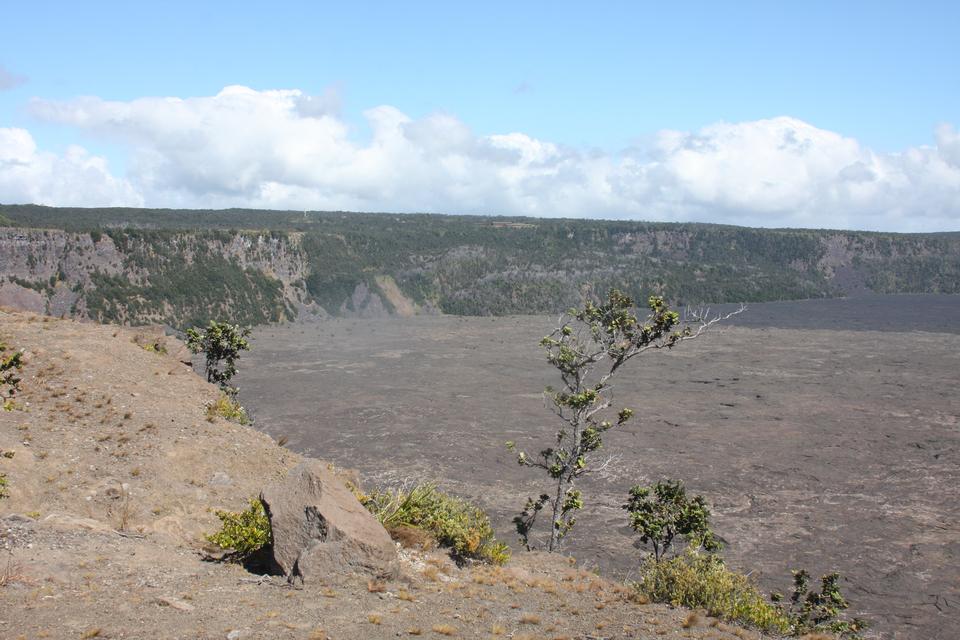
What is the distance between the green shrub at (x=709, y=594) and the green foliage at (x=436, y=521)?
9.70 feet

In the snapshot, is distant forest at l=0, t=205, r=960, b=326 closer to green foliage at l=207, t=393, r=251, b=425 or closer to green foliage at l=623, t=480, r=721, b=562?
green foliage at l=207, t=393, r=251, b=425

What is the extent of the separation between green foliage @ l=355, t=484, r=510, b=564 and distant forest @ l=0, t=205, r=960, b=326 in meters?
69.6

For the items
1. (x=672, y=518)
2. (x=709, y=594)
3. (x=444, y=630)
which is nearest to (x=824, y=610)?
(x=672, y=518)

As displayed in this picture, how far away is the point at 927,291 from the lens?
524 feet

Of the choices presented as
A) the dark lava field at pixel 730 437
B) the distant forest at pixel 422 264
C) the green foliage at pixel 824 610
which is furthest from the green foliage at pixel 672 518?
the distant forest at pixel 422 264

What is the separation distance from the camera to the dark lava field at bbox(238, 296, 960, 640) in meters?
23.9

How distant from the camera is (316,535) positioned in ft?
37.0

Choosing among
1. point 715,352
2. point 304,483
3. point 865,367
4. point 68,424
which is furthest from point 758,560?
point 715,352

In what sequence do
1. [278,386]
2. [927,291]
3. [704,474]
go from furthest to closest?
[927,291] → [278,386] → [704,474]

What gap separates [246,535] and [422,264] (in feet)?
384

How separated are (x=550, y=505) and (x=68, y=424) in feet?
55.4

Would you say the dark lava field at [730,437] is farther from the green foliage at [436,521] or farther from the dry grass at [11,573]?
the dry grass at [11,573]

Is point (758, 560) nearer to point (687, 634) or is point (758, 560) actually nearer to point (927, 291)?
point (687, 634)

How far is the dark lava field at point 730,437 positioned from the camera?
78.4 ft
